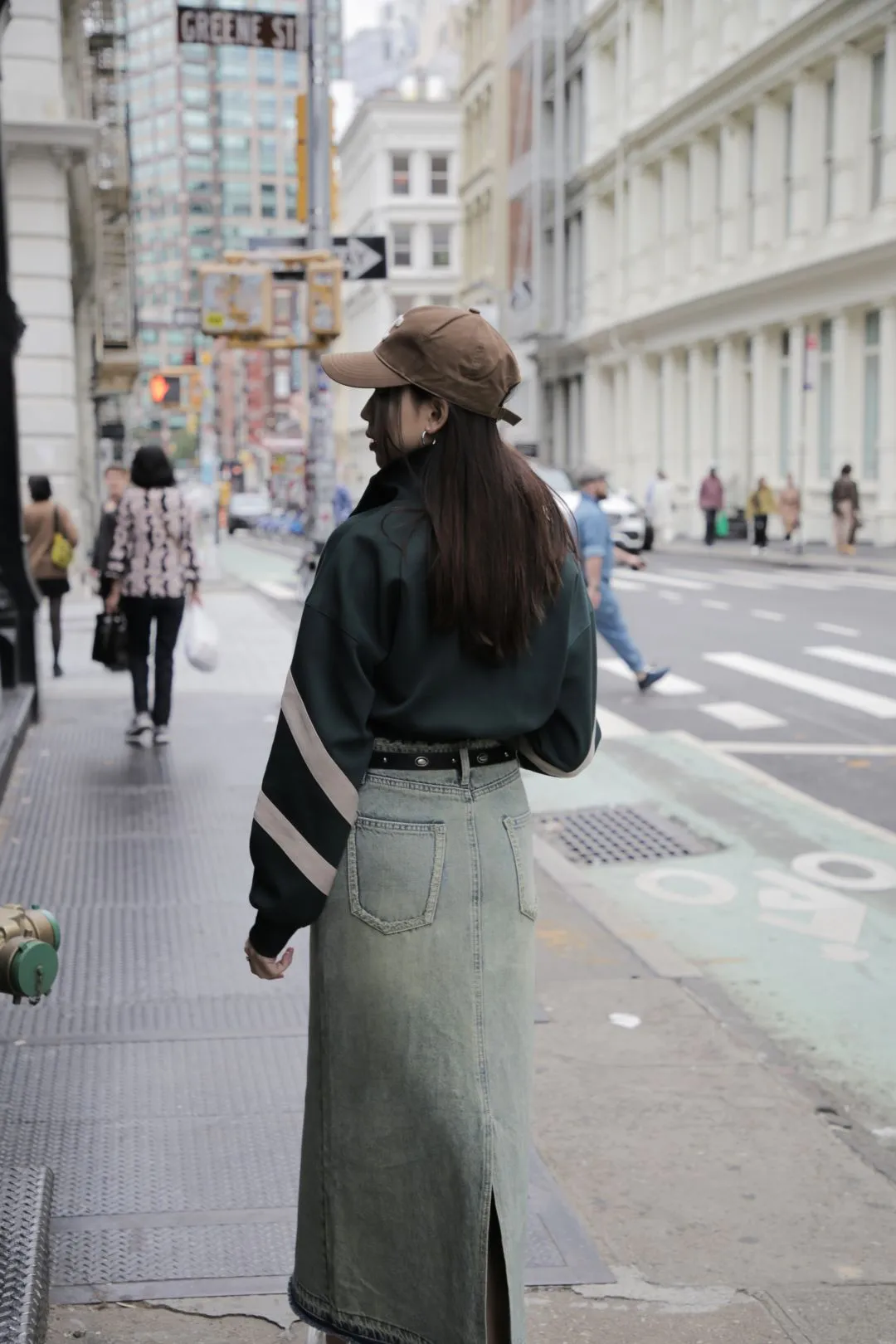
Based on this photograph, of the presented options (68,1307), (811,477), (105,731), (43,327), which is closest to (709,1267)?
(68,1307)

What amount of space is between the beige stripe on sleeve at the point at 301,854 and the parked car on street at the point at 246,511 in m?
78.6

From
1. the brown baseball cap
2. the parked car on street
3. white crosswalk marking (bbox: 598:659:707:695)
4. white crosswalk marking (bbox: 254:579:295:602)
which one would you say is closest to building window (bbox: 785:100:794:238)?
white crosswalk marking (bbox: 254:579:295:602)

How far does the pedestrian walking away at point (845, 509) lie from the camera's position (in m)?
32.4

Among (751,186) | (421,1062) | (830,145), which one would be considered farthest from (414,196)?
(421,1062)

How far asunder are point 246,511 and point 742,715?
243 ft

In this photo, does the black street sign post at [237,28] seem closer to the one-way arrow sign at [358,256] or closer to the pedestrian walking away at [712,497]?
the one-way arrow sign at [358,256]

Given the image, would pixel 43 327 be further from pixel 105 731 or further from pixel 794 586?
pixel 105 731

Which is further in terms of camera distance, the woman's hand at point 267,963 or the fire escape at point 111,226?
the fire escape at point 111,226

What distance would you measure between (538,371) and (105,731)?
179 feet

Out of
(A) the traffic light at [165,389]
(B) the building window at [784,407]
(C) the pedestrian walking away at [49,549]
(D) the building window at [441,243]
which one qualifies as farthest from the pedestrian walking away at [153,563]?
(D) the building window at [441,243]

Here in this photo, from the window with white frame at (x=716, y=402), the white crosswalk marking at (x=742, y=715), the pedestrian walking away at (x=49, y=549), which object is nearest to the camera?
the white crosswalk marking at (x=742, y=715)

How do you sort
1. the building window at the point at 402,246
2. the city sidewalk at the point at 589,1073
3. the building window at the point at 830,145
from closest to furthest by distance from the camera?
the city sidewalk at the point at 589,1073
the building window at the point at 830,145
the building window at the point at 402,246

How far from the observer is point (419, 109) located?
88438 mm

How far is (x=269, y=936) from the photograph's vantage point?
9.14ft
